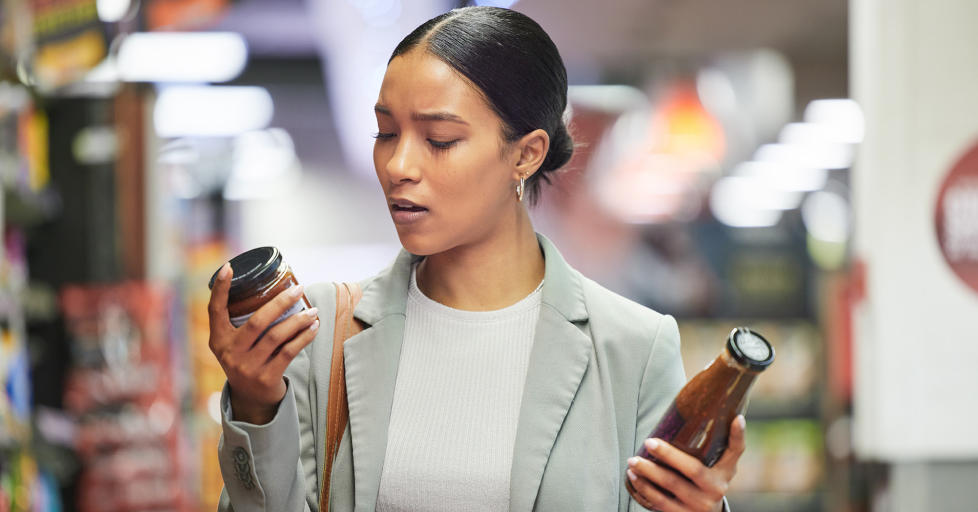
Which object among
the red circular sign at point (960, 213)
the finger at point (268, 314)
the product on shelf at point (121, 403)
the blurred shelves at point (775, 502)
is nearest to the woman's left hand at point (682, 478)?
the finger at point (268, 314)

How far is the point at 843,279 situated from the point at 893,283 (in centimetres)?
388

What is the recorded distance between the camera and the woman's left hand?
1469 mm

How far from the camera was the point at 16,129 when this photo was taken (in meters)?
4.21

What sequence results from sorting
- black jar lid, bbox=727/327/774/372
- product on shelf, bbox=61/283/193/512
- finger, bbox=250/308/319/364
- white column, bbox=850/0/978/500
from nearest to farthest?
black jar lid, bbox=727/327/774/372 → finger, bbox=250/308/319/364 → white column, bbox=850/0/978/500 → product on shelf, bbox=61/283/193/512

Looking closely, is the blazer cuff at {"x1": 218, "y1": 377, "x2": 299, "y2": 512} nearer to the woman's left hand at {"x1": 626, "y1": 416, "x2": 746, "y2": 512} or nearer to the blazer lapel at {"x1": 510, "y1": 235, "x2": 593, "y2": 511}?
the blazer lapel at {"x1": 510, "y1": 235, "x2": 593, "y2": 511}

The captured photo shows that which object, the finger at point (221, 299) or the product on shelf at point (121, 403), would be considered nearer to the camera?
the finger at point (221, 299)

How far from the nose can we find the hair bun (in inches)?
12.5

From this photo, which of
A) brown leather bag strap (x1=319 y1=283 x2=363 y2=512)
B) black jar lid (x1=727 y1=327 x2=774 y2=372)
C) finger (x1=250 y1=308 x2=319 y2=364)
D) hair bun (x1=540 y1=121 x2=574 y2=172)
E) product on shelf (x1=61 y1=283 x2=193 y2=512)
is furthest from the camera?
product on shelf (x1=61 y1=283 x2=193 y2=512)

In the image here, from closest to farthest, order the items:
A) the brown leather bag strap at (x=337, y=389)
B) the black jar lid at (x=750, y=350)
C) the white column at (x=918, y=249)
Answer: the black jar lid at (x=750, y=350)
the brown leather bag strap at (x=337, y=389)
the white column at (x=918, y=249)

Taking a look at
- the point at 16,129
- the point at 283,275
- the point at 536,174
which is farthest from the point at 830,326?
the point at 283,275

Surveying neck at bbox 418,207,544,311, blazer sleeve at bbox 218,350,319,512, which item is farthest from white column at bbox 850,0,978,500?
blazer sleeve at bbox 218,350,319,512

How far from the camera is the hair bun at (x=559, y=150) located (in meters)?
1.93

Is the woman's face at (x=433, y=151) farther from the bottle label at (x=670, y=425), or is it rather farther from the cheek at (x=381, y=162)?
the bottle label at (x=670, y=425)

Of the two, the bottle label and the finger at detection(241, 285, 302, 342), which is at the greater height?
the finger at detection(241, 285, 302, 342)
